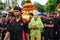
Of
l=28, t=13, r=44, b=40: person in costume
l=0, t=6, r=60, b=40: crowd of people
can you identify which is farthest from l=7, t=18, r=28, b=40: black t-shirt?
l=28, t=13, r=44, b=40: person in costume

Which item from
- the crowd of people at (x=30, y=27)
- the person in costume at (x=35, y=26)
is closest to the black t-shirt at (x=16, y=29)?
the crowd of people at (x=30, y=27)

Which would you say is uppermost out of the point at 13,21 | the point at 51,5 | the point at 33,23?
the point at 13,21

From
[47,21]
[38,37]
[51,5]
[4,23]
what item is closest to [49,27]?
[47,21]

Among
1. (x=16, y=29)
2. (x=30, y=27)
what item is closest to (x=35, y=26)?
(x=30, y=27)

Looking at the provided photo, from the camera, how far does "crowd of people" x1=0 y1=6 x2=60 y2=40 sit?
872 centimetres

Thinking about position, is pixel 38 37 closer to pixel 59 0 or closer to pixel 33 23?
pixel 33 23

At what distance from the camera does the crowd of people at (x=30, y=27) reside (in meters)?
8.72

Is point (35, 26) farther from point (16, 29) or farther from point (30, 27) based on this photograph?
point (16, 29)

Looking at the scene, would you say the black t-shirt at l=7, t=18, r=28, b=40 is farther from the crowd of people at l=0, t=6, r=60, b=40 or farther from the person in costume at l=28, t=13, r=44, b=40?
the person in costume at l=28, t=13, r=44, b=40

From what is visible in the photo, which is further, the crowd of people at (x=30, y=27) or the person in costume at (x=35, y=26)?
the person in costume at (x=35, y=26)

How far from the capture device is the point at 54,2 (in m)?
35.2

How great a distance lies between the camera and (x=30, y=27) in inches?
458

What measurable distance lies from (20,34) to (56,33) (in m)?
3.74

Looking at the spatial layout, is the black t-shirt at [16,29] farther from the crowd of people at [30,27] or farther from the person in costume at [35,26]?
the person in costume at [35,26]
